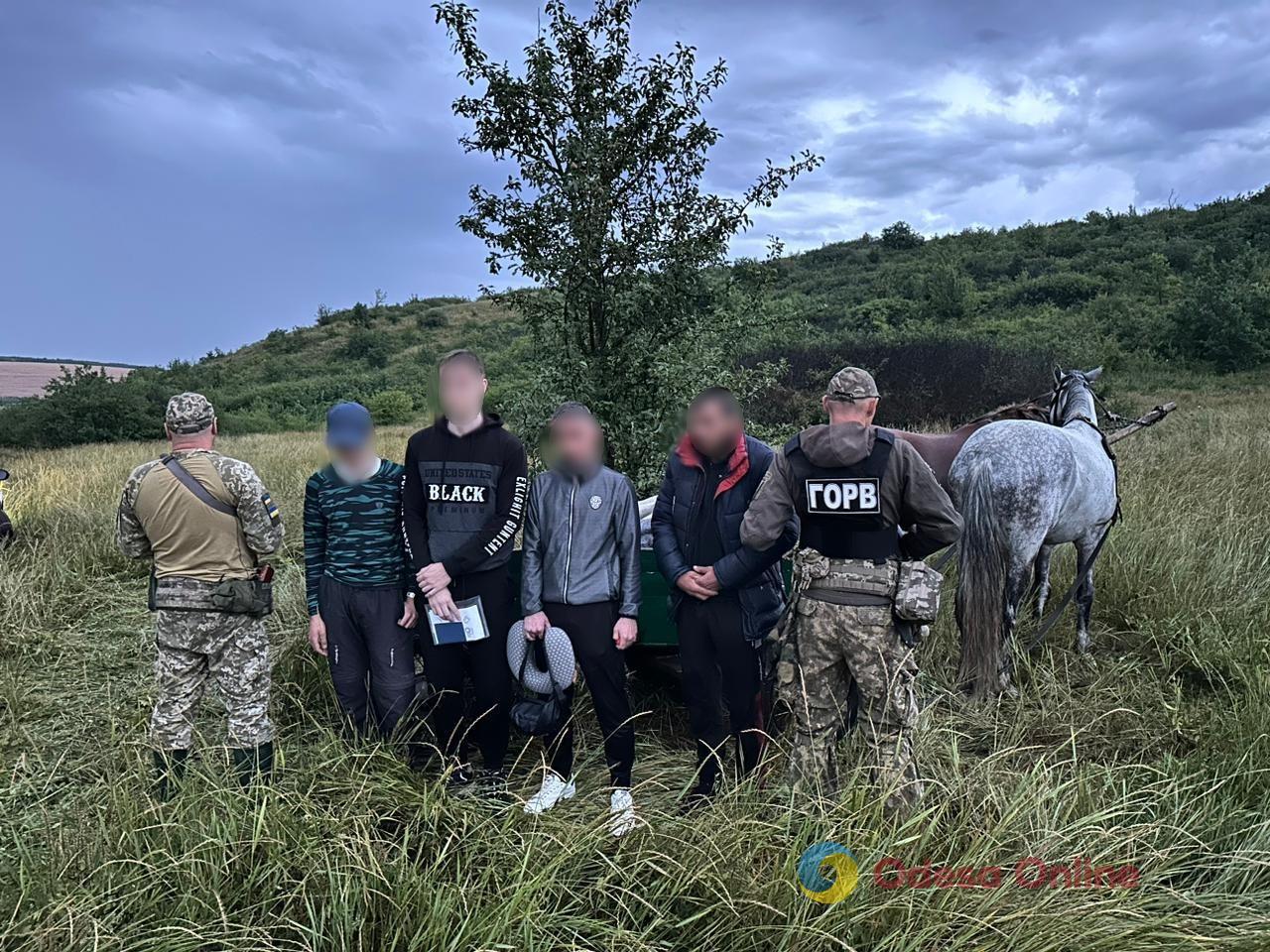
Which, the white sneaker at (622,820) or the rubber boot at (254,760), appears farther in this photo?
the rubber boot at (254,760)

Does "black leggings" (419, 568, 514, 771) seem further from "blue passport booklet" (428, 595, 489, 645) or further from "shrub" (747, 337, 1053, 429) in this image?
"shrub" (747, 337, 1053, 429)

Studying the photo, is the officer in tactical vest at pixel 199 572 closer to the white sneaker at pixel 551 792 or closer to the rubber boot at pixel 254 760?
the rubber boot at pixel 254 760

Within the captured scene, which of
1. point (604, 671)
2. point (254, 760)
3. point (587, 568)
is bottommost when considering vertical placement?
point (254, 760)

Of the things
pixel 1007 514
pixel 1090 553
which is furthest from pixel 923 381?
pixel 1007 514

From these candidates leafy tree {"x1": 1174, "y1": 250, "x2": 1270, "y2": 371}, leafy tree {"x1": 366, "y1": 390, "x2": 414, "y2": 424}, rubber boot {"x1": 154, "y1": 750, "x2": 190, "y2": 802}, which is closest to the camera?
rubber boot {"x1": 154, "y1": 750, "x2": 190, "y2": 802}

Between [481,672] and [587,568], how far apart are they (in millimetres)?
653

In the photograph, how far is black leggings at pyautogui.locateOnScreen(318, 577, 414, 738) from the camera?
3158 millimetres

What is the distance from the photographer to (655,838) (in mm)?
2500

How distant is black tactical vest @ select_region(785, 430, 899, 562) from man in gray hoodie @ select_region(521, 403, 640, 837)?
0.71 m

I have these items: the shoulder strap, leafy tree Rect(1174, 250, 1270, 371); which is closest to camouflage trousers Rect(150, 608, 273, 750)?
the shoulder strap

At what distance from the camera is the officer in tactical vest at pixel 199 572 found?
3.01 meters

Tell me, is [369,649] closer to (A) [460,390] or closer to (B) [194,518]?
(B) [194,518]

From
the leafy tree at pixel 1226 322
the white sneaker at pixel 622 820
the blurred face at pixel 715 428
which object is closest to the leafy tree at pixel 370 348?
the leafy tree at pixel 1226 322

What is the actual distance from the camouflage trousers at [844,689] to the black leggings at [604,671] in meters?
0.66
